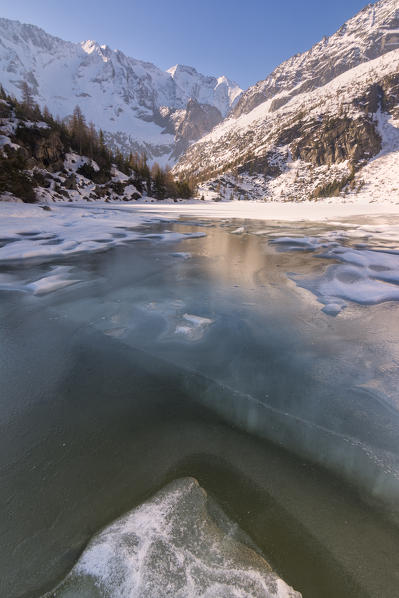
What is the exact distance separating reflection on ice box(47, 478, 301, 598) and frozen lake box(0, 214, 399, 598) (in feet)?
0.04

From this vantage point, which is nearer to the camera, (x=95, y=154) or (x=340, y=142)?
(x=95, y=154)

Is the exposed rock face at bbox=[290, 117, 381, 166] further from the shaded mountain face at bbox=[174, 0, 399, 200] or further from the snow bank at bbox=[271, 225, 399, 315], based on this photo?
the snow bank at bbox=[271, 225, 399, 315]

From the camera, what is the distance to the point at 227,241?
1098cm

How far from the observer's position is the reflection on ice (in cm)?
110

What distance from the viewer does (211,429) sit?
1981mm

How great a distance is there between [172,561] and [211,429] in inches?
33.6

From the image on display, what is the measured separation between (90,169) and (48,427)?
46.7 meters

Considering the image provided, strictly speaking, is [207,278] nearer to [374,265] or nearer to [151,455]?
[151,455]

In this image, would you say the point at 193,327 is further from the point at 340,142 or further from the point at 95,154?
the point at 340,142

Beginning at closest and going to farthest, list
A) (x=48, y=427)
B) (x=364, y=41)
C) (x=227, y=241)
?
1. (x=48, y=427)
2. (x=227, y=241)
3. (x=364, y=41)

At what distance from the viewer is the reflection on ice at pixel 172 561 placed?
1.10 m

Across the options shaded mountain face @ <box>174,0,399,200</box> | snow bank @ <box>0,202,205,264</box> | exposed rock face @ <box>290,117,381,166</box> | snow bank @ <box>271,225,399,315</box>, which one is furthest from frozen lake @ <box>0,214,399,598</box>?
exposed rock face @ <box>290,117,381,166</box>


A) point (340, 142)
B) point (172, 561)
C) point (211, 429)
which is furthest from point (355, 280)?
point (340, 142)

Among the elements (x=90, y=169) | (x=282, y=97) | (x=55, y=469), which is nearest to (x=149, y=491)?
(x=55, y=469)
